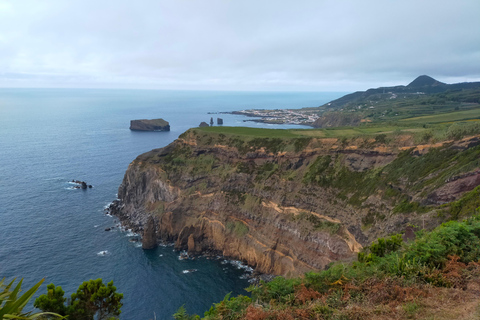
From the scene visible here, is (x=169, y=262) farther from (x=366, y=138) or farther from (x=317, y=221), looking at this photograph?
(x=366, y=138)

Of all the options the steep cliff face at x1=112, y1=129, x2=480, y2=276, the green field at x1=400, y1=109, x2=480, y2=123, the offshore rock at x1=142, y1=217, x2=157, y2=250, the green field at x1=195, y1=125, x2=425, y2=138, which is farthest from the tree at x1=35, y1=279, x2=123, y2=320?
the green field at x1=400, y1=109, x2=480, y2=123

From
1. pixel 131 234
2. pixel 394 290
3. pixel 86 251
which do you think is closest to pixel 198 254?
pixel 131 234

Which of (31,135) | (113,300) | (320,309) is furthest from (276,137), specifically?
(31,135)

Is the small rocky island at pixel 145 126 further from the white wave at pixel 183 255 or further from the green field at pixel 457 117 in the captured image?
the green field at pixel 457 117

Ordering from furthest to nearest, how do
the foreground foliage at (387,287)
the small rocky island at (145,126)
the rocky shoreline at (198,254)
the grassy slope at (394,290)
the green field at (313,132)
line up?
the small rocky island at (145,126), the green field at (313,132), the rocky shoreline at (198,254), the foreground foliage at (387,287), the grassy slope at (394,290)

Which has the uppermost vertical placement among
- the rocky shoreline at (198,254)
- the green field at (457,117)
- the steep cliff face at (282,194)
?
the green field at (457,117)

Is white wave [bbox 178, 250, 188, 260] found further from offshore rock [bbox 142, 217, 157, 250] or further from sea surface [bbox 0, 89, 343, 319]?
offshore rock [bbox 142, 217, 157, 250]

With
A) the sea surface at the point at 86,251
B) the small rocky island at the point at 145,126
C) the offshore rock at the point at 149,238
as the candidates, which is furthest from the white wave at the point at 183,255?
the small rocky island at the point at 145,126
